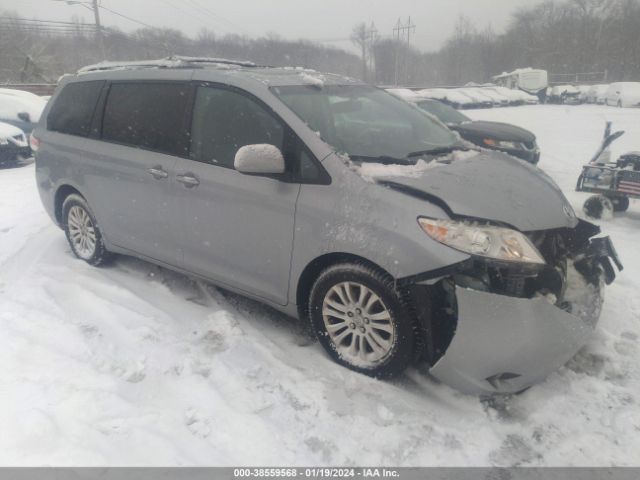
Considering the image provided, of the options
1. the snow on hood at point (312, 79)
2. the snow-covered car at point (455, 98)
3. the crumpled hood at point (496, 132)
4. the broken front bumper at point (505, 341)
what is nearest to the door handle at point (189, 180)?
the snow on hood at point (312, 79)

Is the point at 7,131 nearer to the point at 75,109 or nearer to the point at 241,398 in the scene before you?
the point at 75,109

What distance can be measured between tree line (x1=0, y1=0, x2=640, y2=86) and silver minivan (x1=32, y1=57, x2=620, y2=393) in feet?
98.1

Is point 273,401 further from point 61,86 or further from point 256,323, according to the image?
→ point 61,86

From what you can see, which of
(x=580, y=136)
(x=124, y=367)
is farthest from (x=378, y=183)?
(x=580, y=136)

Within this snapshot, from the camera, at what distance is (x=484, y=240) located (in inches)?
98.6

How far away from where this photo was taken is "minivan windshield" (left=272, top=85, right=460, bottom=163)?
10.3ft

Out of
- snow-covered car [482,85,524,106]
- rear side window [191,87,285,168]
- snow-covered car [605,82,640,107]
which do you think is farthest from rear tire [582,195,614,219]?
snow-covered car [482,85,524,106]

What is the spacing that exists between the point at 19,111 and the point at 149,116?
1076 centimetres

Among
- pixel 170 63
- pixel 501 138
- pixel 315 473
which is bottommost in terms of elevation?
pixel 315 473

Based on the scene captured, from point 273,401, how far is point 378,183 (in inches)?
56.2

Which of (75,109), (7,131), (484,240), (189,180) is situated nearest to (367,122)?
(189,180)

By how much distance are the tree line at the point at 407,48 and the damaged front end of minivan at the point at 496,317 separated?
31804 millimetres

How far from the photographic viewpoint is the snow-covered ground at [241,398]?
235 cm

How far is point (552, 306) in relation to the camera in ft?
8.18
